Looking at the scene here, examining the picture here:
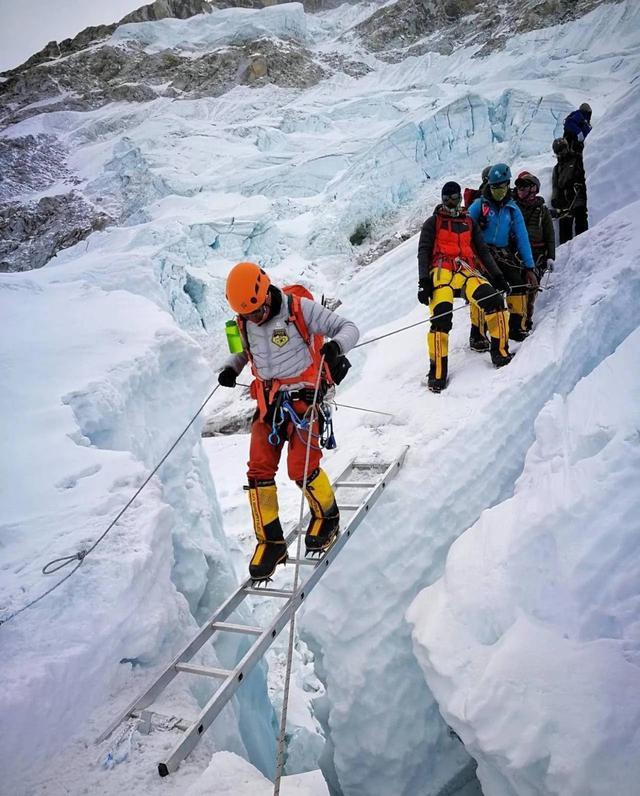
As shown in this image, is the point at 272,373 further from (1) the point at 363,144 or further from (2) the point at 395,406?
(1) the point at 363,144

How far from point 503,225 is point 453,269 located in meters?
0.75

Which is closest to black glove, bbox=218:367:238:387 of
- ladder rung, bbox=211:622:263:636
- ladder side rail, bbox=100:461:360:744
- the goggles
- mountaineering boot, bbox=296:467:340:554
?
mountaineering boot, bbox=296:467:340:554

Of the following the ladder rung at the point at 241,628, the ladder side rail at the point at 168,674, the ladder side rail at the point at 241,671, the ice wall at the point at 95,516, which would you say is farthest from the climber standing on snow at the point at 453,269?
the ladder rung at the point at 241,628

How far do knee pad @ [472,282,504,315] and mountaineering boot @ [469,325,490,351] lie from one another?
744mm

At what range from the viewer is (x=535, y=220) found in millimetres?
4746

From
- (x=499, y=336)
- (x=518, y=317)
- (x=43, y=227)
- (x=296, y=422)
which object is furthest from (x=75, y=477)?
(x=43, y=227)

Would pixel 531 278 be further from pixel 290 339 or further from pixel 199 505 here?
pixel 199 505

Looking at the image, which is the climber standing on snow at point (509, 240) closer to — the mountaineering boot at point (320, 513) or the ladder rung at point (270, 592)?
the mountaineering boot at point (320, 513)

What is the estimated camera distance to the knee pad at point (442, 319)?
3.96 metres

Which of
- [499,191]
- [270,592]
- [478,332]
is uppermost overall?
[499,191]

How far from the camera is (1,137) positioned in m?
28.0

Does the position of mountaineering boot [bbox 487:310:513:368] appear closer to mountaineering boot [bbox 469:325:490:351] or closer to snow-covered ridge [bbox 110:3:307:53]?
mountaineering boot [bbox 469:325:490:351]

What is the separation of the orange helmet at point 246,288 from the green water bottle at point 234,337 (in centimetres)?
28

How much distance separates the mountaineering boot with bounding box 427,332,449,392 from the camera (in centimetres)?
414
